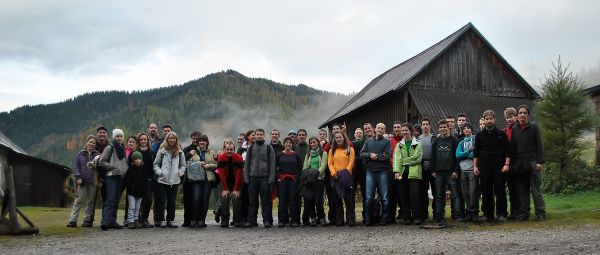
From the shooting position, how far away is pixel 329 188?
454 inches

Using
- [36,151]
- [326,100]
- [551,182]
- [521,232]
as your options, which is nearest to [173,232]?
[521,232]

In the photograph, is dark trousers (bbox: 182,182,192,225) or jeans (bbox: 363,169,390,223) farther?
dark trousers (bbox: 182,182,192,225)

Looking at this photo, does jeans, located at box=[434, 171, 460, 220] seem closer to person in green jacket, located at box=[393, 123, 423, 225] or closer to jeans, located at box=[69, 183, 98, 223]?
person in green jacket, located at box=[393, 123, 423, 225]

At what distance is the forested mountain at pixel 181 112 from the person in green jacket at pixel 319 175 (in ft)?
309

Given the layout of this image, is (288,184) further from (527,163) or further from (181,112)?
(181,112)

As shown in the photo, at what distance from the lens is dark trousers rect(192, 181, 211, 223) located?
37.9 ft

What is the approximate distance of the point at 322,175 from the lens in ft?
37.0

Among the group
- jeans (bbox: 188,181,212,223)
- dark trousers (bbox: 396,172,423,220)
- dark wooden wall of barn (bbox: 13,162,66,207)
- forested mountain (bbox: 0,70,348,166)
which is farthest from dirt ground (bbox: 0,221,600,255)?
forested mountain (bbox: 0,70,348,166)

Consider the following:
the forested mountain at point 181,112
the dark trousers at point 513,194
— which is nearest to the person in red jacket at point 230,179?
the dark trousers at point 513,194

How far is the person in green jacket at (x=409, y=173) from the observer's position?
35.0 feet

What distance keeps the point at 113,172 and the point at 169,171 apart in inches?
42.4

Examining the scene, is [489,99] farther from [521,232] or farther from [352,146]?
[521,232]

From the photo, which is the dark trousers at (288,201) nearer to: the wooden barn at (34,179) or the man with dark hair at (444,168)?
the man with dark hair at (444,168)

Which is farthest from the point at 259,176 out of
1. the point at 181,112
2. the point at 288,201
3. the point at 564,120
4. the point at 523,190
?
the point at 181,112
